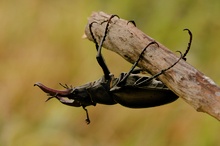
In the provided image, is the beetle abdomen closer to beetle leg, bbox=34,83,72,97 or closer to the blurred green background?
beetle leg, bbox=34,83,72,97

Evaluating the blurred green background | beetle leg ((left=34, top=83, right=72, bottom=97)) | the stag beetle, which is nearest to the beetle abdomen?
the stag beetle

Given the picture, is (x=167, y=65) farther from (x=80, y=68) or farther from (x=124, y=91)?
(x=80, y=68)

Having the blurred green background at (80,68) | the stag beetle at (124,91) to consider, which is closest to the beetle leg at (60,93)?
the stag beetle at (124,91)

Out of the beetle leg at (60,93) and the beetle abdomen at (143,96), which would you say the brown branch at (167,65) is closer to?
the beetle abdomen at (143,96)

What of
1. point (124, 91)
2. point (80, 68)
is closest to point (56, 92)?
point (124, 91)

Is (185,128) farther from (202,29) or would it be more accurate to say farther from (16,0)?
(16,0)

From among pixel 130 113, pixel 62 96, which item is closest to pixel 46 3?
pixel 130 113

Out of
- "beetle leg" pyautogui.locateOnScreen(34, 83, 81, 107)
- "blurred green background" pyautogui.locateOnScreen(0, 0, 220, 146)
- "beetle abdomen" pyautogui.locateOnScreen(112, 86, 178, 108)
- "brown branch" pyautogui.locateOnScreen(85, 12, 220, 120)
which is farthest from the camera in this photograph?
"blurred green background" pyautogui.locateOnScreen(0, 0, 220, 146)
